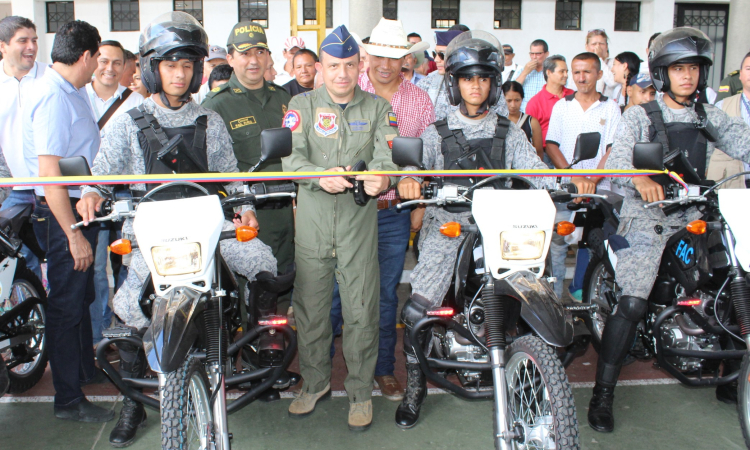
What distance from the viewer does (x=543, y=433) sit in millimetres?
2564

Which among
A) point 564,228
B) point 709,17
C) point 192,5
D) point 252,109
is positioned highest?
point 192,5

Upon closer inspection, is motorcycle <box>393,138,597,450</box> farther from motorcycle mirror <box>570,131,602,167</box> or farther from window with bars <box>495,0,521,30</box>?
window with bars <box>495,0,521,30</box>

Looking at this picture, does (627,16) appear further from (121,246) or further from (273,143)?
(121,246)

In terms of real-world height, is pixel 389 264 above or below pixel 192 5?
below

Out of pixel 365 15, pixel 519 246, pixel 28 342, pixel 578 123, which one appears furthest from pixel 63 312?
pixel 365 15

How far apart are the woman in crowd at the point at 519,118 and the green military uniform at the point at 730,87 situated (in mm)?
2251

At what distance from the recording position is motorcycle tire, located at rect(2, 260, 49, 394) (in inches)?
153

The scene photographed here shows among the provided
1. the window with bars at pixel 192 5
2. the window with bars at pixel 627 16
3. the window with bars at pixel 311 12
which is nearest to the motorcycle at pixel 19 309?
the window with bars at pixel 311 12

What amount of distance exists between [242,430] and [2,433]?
4.33 ft

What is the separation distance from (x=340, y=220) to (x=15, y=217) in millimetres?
1979

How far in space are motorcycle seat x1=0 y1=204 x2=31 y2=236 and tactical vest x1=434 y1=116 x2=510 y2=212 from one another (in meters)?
2.56

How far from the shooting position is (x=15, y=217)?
12.5 ft

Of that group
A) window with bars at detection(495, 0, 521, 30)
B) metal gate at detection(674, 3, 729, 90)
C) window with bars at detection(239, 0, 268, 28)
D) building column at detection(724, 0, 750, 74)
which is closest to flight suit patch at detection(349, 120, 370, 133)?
building column at detection(724, 0, 750, 74)

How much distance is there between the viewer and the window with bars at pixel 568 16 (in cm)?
1861
